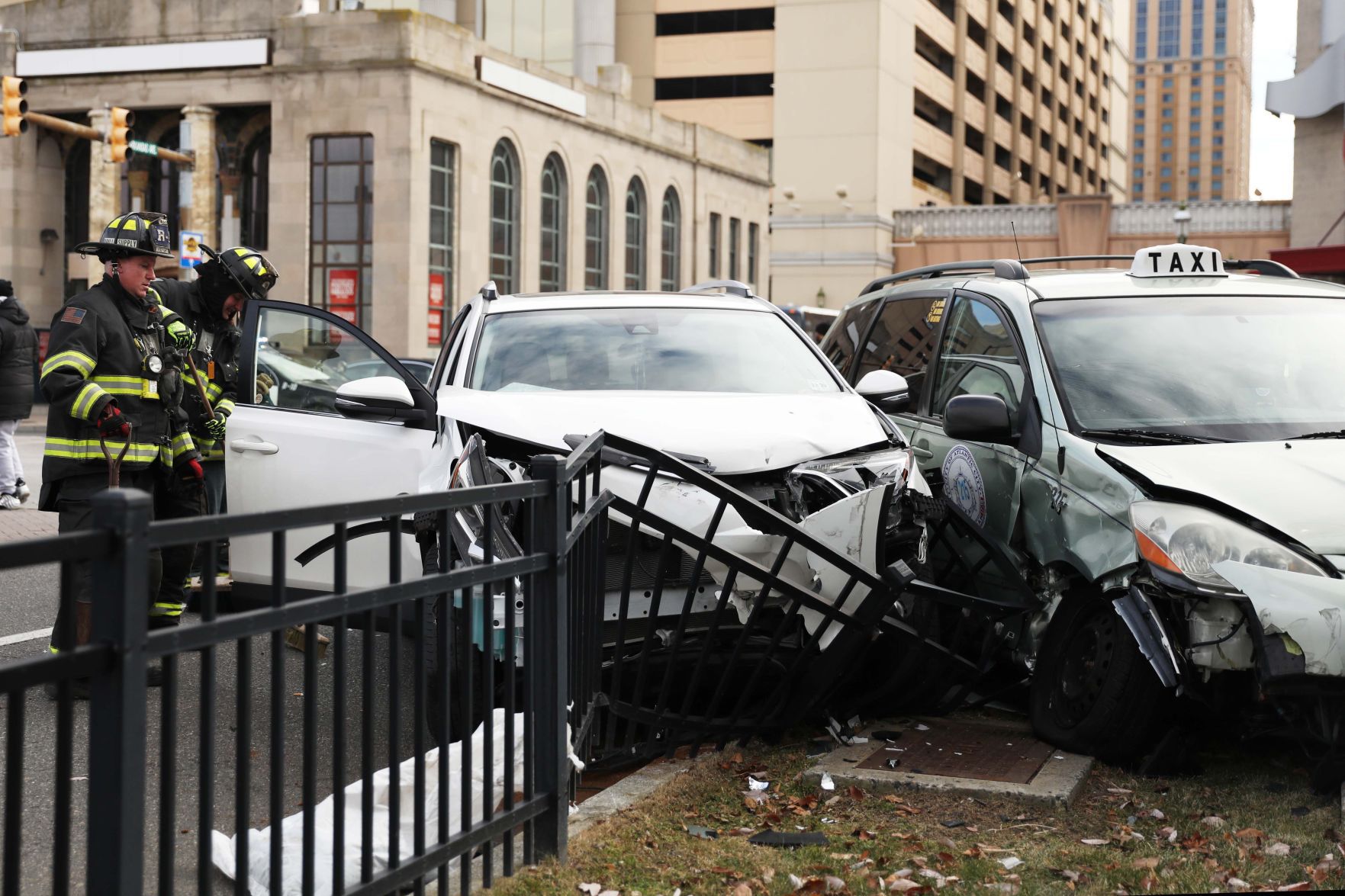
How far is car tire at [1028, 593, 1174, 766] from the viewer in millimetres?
4883

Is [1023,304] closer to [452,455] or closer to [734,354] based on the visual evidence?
[734,354]

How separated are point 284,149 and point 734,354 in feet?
97.7

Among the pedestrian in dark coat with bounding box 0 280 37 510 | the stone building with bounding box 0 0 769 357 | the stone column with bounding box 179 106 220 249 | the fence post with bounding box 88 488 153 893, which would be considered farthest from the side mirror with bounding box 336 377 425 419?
the stone column with bounding box 179 106 220 249

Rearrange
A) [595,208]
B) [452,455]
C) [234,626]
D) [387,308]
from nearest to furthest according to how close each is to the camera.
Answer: [234,626] < [452,455] < [387,308] < [595,208]

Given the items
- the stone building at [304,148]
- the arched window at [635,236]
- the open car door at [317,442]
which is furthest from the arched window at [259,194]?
the open car door at [317,442]

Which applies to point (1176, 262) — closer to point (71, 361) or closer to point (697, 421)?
point (697, 421)

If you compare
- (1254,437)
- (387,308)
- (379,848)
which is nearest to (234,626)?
(379,848)

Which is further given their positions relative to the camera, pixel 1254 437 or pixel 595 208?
pixel 595 208

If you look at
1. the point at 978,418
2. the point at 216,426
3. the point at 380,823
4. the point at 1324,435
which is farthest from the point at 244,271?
the point at 1324,435

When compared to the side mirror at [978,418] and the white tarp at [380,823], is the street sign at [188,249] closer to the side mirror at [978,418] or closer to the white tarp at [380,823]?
the side mirror at [978,418]

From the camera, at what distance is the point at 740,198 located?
2058 inches

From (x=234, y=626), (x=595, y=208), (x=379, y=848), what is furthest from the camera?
(x=595, y=208)

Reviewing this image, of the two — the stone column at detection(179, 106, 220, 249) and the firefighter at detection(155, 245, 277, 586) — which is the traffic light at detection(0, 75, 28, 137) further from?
the firefighter at detection(155, 245, 277, 586)

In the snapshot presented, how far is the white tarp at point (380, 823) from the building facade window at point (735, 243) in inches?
1914
